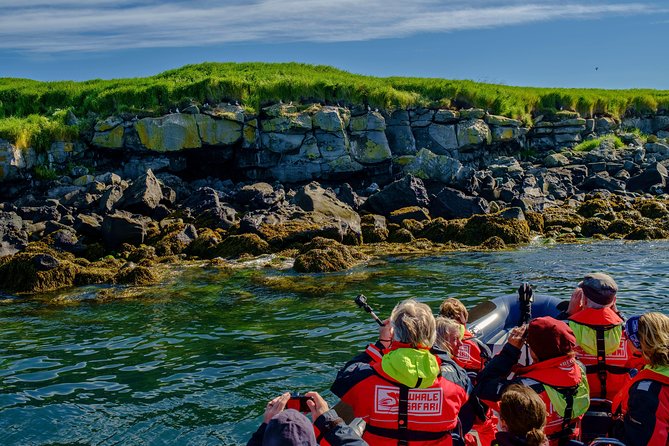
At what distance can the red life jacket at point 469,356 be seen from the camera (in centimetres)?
556

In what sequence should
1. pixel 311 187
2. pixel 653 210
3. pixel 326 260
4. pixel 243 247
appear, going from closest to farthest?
pixel 326 260 → pixel 243 247 → pixel 653 210 → pixel 311 187

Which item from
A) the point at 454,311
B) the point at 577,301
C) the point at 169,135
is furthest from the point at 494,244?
the point at 169,135

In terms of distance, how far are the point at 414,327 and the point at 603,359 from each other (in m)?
2.06

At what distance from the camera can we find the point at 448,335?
5270 millimetres

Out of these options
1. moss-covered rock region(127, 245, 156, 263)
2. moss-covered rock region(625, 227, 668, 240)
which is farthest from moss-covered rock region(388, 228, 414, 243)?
moss-covered rock region(127, 245, 156, 263)

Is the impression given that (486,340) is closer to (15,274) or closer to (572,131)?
(15,274)

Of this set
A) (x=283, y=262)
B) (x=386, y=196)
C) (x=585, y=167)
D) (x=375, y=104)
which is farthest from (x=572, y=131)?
(x=283, y=262)

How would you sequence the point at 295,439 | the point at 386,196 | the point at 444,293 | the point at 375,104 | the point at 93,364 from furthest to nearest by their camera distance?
1. the point at 375,104
2. the point at 386,196
3. the point at 444,293
4. the point at 93,364
5. the point at 295,439

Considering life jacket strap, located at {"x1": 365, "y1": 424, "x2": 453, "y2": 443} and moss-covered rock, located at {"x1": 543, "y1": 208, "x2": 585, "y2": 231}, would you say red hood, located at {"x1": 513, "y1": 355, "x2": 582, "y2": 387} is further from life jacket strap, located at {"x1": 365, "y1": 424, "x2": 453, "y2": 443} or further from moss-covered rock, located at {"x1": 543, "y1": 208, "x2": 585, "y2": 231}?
moss-covered rock, located at {"x1": 543, "y1": 208, "x2": 585, "y2": 231}

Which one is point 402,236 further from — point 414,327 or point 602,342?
point 414,327

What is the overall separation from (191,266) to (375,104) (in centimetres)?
1667

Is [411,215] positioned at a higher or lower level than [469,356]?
lower

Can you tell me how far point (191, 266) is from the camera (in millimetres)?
17625

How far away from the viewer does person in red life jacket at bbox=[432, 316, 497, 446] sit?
15.9ft
